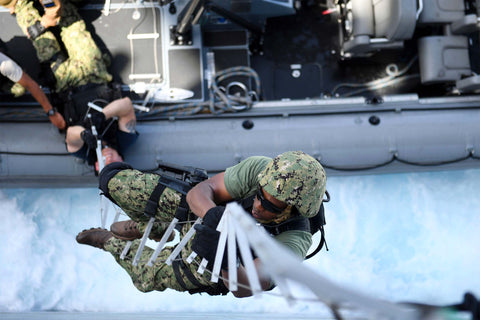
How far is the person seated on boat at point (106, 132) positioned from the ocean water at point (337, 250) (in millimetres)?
452

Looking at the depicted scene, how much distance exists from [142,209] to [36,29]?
163 cm

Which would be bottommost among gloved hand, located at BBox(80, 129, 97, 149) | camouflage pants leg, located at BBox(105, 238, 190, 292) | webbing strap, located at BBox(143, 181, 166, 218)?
camouflage pants leg, located at BBox(105, 238, 190, 292)

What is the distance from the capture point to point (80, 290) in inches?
134

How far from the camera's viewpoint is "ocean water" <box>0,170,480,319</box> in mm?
3371

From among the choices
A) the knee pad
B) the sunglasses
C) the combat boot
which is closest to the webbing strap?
the knee pad

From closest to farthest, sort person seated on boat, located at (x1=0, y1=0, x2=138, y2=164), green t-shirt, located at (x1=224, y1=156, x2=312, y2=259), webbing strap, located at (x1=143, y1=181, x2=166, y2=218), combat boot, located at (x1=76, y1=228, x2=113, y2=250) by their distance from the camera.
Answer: green t-shirt, located at (x1=224, y1=156, x2=312, y2=259) → webbing strap, located at (x1=143, y1=181, x2=166, y2=218) → combat boot, located at (x1=76, y1=228, x2=113, y2=250) → person seated on boat, located at (x1=0, y1=0, x2=138, y2=164)

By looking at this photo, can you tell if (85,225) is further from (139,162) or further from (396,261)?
(396,261)

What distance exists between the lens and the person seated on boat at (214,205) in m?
1.71

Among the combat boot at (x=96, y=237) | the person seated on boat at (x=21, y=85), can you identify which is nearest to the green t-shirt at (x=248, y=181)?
the combat boot at (x=96, y=237)

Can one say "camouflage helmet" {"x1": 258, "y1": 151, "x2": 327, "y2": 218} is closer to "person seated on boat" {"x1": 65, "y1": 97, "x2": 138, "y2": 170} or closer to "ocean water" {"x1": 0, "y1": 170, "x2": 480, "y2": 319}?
"person seated on boat" {"x1": 65, "y1": 97, "x2": 138, "y2": 170}

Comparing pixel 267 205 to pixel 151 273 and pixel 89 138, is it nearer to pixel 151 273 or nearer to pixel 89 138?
pixel 151 273

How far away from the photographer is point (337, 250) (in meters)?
3.52

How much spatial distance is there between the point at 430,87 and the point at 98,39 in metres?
2.18

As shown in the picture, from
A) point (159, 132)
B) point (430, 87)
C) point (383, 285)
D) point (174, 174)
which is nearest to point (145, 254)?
point (174, 174)
